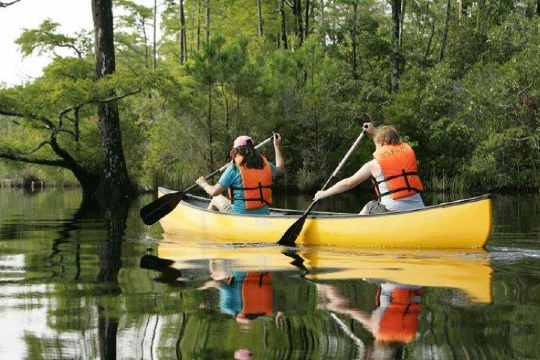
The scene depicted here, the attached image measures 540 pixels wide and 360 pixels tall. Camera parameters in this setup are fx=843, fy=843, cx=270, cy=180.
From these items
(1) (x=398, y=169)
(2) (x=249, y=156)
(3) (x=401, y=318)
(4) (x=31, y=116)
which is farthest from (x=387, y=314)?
Result: (4) (x=31, y=116)

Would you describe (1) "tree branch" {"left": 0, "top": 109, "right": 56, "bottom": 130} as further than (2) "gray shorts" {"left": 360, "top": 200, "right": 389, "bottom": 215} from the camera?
Yes

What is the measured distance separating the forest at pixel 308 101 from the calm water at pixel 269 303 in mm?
12588

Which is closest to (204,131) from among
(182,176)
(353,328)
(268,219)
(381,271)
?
(182,176)

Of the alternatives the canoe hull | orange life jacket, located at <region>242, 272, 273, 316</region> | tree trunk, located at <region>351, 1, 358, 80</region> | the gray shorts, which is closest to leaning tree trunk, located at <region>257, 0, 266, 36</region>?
tree trunk, located at <region>351, 1, 358, 80</region>

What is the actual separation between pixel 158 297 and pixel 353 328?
1603 millimetres

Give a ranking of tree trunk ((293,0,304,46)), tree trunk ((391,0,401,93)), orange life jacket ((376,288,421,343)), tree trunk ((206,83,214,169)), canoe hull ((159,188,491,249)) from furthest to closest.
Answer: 1. tree trunk ((293,0,304,46))
2. tree trunk ((391,0,401,93))
3. tree trunk ((206,83,214,169))
4. canoe hull ((159,188,491,249))
5. orange life jacket ((376,288,421,343))

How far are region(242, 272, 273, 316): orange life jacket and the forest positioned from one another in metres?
13.9

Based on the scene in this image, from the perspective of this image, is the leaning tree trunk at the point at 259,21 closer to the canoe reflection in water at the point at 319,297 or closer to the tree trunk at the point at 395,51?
the tree trunk at the point at 395,51

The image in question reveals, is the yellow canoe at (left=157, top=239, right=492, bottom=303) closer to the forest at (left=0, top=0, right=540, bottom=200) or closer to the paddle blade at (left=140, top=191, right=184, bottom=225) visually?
the paddle blade at (left=140, top=191, right=184, bottom=225)

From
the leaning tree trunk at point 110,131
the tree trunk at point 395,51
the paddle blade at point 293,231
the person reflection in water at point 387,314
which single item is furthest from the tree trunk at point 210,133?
the person reflection in water at point 387,314

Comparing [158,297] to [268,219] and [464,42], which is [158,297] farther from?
[464,42]

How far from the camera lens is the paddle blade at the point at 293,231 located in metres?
8.95

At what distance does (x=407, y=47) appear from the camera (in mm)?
33562

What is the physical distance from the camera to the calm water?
3689mm
